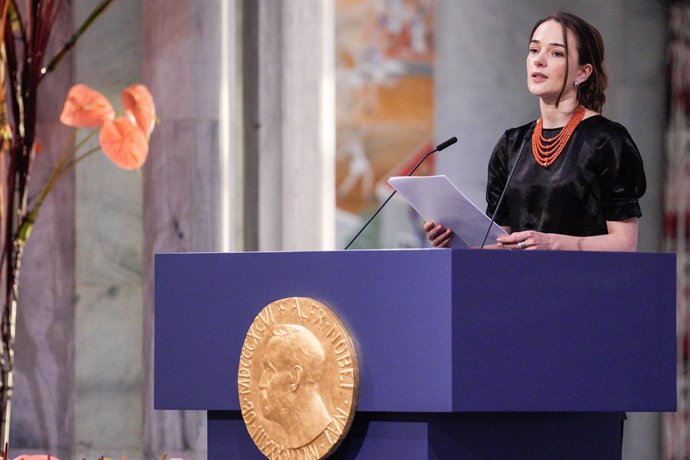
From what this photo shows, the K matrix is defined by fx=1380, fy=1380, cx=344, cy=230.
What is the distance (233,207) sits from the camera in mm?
5789

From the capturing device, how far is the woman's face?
2.77 metres

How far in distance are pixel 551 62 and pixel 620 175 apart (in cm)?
27

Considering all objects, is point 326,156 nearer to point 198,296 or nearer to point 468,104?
point 468,104

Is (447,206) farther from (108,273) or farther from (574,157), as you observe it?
(108,273)

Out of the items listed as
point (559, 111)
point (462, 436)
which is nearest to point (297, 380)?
point (462, 436)

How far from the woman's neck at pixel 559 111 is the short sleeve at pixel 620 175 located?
11cm

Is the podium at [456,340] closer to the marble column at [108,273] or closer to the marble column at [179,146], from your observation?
the marble column at [179,146]

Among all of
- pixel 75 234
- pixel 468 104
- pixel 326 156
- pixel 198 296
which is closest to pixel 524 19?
pixel 468 104

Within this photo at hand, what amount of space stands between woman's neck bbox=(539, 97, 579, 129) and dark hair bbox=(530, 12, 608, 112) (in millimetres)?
13

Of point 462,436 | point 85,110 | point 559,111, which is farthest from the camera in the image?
point 85,110

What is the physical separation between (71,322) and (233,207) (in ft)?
2.74

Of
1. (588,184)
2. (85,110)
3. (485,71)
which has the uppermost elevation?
(485,71)

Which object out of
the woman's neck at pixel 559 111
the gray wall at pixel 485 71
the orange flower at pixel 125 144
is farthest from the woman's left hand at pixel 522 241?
the gray wall at pixel 485 71

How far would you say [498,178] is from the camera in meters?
2.94
